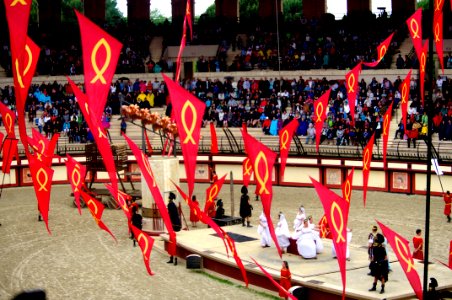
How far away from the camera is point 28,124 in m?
47.8

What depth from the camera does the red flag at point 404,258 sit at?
1748 centimetres

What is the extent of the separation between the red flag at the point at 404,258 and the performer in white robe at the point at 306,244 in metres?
5.46

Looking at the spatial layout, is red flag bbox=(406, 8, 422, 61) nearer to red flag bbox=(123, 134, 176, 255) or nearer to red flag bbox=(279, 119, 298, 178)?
red flag bbox=(279, 119, 298, 178)

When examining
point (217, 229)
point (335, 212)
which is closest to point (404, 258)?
point (335, 212)

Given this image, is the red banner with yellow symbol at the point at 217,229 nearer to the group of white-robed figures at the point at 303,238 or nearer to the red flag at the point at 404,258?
the red flag at the point at 404,258

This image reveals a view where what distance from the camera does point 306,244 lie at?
23.4 meters

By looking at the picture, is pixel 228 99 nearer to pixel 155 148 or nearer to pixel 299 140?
pixel 155 148

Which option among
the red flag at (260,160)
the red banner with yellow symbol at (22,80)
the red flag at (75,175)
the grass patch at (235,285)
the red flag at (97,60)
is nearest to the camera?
the red banner with yellow symbol at (22,80)

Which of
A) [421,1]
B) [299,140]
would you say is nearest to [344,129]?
[299,140]

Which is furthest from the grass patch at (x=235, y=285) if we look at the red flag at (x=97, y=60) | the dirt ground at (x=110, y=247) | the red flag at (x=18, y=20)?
the red flag at (x=18, y=20)

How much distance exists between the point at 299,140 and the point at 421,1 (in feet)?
232

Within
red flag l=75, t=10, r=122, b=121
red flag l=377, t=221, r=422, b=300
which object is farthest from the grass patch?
red flag l=75, t=10, r=122, b=121

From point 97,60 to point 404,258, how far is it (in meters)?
7.18

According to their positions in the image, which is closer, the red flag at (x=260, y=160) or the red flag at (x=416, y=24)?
the red flag at (x=260, y=160)
